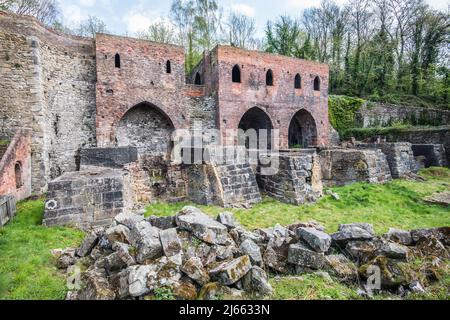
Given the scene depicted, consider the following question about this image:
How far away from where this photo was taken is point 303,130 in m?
19.1

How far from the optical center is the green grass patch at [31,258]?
3308 millimetres

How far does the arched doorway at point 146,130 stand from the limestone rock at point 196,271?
10312 millimetres

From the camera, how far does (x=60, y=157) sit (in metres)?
10.9

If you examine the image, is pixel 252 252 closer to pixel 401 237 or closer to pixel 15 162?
pixel 401 237

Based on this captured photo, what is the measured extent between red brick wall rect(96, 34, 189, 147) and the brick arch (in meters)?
8.66

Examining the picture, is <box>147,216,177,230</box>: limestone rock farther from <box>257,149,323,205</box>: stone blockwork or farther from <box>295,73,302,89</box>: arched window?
<box>295,73,302,89</box>: arched window

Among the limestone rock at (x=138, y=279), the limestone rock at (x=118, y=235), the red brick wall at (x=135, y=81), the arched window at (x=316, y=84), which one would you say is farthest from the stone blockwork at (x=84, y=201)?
the arched window at (x=316, y=84)

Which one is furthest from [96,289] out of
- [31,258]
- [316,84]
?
[316,84]

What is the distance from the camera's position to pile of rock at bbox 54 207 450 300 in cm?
315

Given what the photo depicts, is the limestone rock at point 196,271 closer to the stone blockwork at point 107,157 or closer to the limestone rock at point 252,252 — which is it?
the limestone rock at point 252,252

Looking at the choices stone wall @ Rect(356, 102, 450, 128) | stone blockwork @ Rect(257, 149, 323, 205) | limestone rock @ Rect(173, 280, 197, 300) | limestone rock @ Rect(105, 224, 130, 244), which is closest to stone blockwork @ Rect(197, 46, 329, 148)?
stone wall @ Rect(356, 102, 450, 128)

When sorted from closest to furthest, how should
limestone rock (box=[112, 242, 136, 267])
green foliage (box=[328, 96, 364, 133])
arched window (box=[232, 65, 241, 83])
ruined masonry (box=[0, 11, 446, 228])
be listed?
limestone rock (box=[112, 242, 136, 267]) < ruined masonry (box=[0, 11, 446, 228]) < arched window (box=[232, 65, 241, 83]) < green foliage (box=[328, 96, 364, 133])
